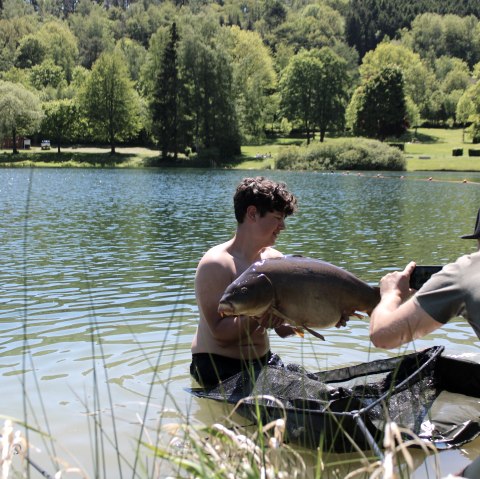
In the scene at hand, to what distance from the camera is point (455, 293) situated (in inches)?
130

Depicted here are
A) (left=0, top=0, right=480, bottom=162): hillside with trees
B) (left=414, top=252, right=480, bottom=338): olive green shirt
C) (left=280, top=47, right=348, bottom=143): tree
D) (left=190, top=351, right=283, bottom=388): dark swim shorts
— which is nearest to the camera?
(left=414, top=252, right=480, bottom=338): olive green shirt

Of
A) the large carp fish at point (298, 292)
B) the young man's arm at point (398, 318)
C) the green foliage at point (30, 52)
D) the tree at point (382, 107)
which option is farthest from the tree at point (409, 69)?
the young man's arm at point (398, 318)

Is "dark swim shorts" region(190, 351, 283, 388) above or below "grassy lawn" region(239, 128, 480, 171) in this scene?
above

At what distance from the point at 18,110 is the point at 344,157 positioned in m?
36.1

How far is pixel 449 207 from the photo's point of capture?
3262cm

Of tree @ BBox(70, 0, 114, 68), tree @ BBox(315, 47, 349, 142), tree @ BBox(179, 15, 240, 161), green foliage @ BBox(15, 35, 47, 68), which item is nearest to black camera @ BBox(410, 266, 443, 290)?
tree @ BBox(179, 15, 240, 161)

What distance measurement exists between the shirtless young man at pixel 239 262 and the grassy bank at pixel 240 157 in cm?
6422

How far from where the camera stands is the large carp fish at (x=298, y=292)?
192 inches

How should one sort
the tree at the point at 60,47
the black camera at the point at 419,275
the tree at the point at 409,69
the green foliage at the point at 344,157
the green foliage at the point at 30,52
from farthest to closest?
the green foliage at the point at 30,52, the tree at the point at 60,47, the tree at the point at 409,69, the green foliage at the point at 344,157, the black camera at the point at 419,275

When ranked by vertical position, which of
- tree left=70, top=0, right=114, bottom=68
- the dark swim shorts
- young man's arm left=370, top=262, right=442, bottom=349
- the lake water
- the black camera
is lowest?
the lake water

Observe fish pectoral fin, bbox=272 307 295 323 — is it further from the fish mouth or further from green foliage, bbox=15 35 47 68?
green foliage, bbox=15 35 47 68

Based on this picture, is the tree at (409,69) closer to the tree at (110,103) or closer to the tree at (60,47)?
the tree at (110,103)

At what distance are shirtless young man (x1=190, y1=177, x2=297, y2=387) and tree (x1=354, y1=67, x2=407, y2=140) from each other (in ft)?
302

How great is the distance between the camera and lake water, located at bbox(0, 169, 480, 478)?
19.4 ft
